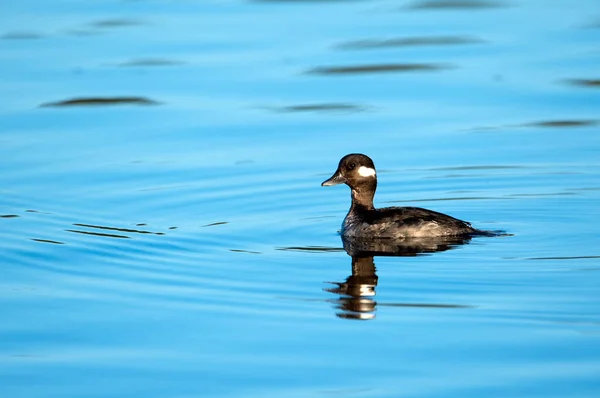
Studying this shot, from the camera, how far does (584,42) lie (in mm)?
22734

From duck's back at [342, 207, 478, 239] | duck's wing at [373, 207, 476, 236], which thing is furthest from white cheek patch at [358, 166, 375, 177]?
duck's wing at [373, 207, 476, 236]

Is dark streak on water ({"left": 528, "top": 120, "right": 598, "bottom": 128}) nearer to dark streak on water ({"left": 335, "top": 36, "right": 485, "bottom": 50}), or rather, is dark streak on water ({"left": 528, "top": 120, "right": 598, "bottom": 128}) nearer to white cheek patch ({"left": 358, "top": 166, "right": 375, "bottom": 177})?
white cheek patch ({"left": 358, "top": 166, "right": 375, "bottom": 177})

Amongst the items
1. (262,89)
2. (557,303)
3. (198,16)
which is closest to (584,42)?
(262,89)

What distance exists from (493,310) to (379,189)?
5630 mm

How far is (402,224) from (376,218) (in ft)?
1.26

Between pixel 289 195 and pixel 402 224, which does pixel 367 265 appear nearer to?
pixel 402 224

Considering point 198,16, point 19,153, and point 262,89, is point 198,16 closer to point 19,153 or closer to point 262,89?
point 262,89

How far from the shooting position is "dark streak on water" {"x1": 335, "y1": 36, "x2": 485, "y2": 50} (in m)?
23.2

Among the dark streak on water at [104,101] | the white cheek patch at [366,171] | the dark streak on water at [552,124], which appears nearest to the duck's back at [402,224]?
the white cheek patch at [366,171]

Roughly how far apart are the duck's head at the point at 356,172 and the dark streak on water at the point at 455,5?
12920mm

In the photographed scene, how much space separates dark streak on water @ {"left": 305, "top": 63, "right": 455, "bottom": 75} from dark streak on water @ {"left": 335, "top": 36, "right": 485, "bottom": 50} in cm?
135

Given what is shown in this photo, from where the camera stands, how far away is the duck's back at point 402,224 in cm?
1298

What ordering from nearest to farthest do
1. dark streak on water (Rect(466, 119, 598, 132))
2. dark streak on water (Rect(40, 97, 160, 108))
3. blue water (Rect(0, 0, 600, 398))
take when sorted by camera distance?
1. blue water (Rect(0, 0, 600, 398))
2. dark streak on water (Rect(466, 119, 598, 132))
3. dark streak on water (Rect(40, 97, 160, 108))

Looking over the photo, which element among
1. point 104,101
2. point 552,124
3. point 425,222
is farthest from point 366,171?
point 104,101
